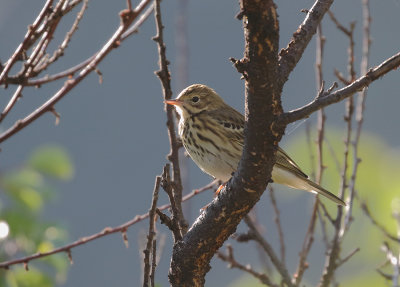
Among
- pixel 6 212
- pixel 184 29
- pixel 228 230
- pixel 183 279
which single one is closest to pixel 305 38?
pixel 228 230

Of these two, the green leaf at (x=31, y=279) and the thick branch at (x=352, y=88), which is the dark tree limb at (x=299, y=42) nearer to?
the thick branch at (x=352, y=88)

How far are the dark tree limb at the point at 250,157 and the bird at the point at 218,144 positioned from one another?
4.95ft

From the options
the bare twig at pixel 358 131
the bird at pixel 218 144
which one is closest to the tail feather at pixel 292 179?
the bird at pixel 218 144

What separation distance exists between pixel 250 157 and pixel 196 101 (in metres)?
2.76

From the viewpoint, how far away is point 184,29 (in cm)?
416

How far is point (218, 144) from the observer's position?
4680 millimetres

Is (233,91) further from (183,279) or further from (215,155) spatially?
(183,279)

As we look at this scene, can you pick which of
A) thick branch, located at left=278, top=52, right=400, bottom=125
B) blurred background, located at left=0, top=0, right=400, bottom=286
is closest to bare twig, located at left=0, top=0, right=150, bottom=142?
thick branch, located at left=278, top=52, right=400, bottom=125

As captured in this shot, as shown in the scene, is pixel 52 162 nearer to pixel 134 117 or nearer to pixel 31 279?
pixel 31 279

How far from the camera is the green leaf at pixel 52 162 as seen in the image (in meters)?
3.98

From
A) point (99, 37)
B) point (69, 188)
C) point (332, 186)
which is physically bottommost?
point (332, 186)

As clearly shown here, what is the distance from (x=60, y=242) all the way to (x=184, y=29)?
138 centimetres

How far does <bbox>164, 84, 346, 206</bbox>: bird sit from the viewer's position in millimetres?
4551

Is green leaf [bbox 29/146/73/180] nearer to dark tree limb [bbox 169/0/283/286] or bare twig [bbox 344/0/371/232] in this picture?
dark tree limb [bbox 169/0/283/286]
